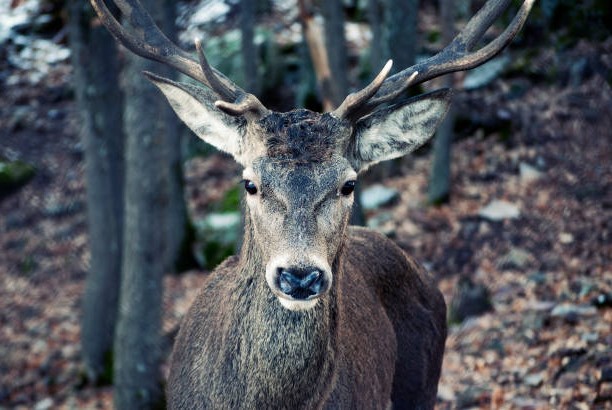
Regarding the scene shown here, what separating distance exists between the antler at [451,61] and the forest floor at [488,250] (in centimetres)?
317

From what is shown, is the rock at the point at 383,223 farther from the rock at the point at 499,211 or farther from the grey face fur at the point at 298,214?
the grey face fur at the point at 298,214

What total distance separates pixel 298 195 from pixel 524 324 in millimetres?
4959

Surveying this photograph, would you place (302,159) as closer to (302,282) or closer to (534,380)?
(302,282)

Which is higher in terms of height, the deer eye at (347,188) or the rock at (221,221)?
the deer eye at (347,188)

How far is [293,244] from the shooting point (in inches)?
149

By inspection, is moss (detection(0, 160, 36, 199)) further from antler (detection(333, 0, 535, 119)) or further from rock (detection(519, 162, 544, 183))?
antler (detection(333, 0, 535, 119))

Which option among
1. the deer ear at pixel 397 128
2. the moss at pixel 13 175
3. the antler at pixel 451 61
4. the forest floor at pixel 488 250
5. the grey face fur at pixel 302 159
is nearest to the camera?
the grey face fur at pixel 302 159

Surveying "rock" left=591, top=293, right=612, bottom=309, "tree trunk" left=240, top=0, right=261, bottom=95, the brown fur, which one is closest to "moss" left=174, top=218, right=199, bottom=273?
"tree trunk" left=240, top=0, right=261, bottom=95

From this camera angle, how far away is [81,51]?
10398 millimetres

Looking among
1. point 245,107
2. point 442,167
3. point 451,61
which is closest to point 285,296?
point 245,107

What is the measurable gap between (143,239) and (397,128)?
3.96 m

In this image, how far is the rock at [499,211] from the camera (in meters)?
10.7

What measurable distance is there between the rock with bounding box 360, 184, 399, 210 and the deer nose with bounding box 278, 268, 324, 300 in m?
8.44

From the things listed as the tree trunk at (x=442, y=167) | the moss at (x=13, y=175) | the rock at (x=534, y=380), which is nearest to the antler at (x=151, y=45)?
the rock at (x=534, y=380)
